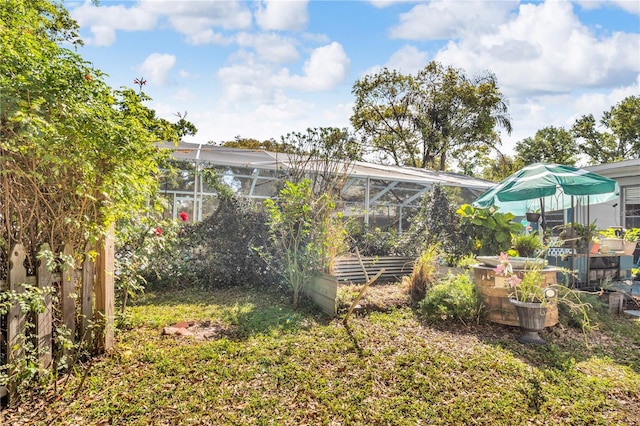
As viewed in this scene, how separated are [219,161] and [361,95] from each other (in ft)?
54.6

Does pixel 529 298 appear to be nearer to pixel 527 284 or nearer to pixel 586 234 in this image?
pixel 527 284

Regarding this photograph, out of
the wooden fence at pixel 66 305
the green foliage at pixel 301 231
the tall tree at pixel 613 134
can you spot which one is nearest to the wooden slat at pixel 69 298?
the wooden fence at pixel 66 305

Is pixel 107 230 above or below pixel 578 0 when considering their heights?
below

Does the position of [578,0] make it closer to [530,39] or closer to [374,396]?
[530,39]

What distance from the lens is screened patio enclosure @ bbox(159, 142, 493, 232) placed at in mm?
7859

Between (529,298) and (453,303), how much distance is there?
81cm

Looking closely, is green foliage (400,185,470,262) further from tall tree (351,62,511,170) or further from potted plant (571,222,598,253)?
tall tree (351,62,511,170)

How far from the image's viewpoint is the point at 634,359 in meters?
3.95

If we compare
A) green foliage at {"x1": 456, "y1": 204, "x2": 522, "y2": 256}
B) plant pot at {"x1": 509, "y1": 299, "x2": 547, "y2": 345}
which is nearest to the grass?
plant pot at {"x1": 509, "y1": 299, "x2": 547, "y2": 345}

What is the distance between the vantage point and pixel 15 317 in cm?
251

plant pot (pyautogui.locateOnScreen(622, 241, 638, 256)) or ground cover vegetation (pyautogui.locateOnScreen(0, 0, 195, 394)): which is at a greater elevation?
ground cover vegetation (pyautogui.locateOnScreen(0, 0, 195, 394))

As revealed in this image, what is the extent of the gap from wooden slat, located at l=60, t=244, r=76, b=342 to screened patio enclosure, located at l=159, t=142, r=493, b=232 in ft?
12.8

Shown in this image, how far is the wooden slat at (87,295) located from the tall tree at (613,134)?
92.7ft

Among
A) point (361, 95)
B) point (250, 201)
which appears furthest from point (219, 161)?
point (361, 95)
